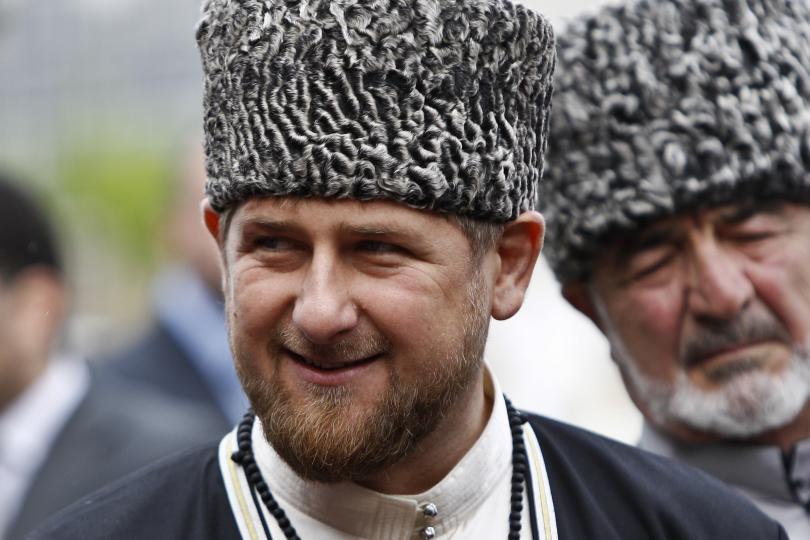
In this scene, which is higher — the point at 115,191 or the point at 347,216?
the point at 347,216

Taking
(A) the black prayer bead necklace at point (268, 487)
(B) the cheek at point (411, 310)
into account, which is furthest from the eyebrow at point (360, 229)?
(A) the black prayer bead necklace at point (268, 487)

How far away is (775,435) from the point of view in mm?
4516

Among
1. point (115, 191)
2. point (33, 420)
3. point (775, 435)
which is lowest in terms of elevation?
point (115, 191)

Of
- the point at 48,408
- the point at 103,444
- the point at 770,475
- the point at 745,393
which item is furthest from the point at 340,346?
the point at 48,408

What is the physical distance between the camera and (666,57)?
4391mm

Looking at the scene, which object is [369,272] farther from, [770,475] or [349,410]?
[770,475]

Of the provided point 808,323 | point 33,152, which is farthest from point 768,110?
point 33,152

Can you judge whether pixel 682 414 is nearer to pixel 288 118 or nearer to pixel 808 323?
pixel 808 323

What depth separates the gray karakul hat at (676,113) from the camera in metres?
4.32

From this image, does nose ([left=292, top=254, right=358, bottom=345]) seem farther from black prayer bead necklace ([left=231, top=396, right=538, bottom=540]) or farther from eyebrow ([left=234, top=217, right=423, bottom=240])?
black prayer bead necklace ([left=231, top=396, right=538, bottom=540])

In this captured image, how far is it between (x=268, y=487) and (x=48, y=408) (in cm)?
285

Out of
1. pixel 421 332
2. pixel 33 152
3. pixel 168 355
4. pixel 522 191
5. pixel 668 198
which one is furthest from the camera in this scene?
pixel 33 152

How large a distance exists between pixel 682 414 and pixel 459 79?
61.2 inches

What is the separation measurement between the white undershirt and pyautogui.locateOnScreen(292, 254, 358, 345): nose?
0.44m
